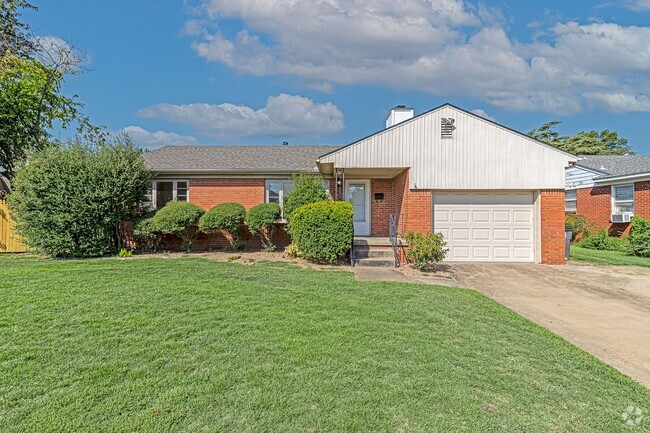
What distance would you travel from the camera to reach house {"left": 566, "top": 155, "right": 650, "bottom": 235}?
14.4 metres

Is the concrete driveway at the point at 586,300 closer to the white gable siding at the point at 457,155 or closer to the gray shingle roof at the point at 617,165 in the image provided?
the white gable siding at the point at 457,155

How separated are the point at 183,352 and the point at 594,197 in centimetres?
1975

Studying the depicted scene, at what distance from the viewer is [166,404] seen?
2.67 metres

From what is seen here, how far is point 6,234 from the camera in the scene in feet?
39.9

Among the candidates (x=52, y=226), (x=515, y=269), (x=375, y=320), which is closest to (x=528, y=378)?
(x=375, y=320)

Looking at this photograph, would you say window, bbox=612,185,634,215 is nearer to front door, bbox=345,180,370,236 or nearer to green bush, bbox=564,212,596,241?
green bush, bbox=564,212,596,241

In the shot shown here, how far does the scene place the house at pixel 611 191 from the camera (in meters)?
14.4

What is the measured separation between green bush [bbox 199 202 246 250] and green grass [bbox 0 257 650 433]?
5.36 m

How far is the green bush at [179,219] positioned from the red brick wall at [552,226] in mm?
11175

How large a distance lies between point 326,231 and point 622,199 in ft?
48.3

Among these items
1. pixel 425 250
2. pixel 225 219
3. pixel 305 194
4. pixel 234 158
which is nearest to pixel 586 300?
pixel 425 250

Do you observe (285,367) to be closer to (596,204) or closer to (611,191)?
(611,191)

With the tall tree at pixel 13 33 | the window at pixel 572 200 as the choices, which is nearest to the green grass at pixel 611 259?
the window at pixel 572 200

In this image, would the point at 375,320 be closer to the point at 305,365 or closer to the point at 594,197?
the point at 305,365
